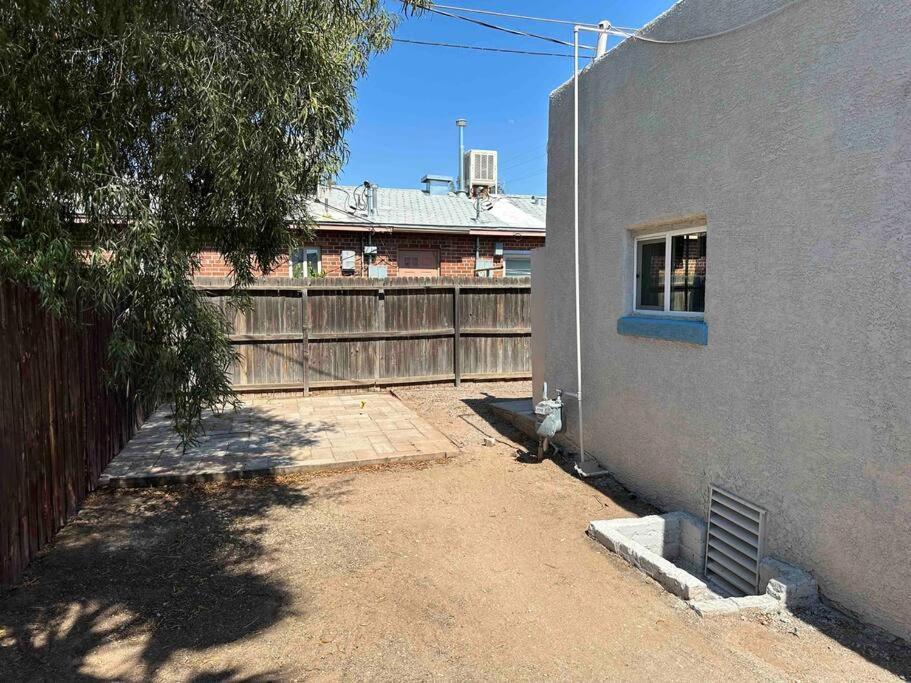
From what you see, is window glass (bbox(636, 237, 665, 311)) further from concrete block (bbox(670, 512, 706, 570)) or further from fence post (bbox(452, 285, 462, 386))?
fence post (bbox(452, 285, 462, 386))

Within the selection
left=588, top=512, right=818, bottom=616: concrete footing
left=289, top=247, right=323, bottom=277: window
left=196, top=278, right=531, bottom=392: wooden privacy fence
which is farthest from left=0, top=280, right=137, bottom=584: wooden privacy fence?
left=289, top=247, right=323, bottom=277: window

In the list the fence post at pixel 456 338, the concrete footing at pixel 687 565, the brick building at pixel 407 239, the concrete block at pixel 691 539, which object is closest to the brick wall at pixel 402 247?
the brick building at pixel 407 239

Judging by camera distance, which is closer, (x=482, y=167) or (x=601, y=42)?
(x=601, y=42)

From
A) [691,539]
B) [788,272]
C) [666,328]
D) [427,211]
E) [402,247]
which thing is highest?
[427,211]

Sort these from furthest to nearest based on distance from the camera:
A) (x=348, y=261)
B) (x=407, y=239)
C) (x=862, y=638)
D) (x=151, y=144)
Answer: (x=407, y=239)
(x=348, y=261)
(x=151, y=144)
(x=862, y=638)

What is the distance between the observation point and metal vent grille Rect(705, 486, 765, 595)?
4062 millimetres

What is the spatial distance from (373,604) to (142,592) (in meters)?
1.49

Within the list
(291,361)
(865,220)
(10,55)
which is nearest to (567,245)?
(865,220)

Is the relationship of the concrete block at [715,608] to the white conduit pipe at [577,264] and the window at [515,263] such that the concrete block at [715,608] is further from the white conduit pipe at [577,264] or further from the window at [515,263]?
the window at [515,263]

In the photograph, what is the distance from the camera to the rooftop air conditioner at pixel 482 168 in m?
18.6

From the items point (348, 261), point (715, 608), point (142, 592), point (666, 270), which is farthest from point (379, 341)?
point (715, 608)

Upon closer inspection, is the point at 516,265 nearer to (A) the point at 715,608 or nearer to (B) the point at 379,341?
(B) the point at 379,341

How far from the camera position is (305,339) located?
10625mm

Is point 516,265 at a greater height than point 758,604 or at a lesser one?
greater
